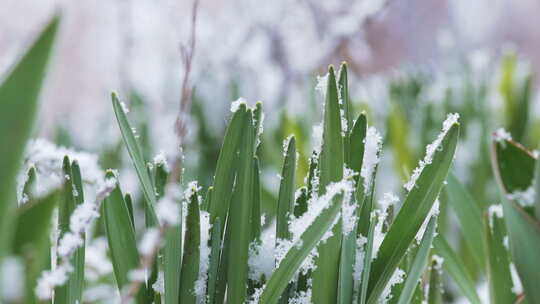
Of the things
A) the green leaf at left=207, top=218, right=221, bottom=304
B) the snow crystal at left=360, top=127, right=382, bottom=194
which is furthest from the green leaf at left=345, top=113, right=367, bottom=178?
the green leaf at left=207, top=218, right=221, bottom=304

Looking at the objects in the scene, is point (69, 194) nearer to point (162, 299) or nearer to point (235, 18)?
point (162, 299)

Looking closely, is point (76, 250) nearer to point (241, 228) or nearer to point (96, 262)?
point (241, 228)

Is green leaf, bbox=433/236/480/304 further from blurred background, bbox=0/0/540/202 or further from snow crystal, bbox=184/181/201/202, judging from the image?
snow crystal, bbox=184/181/201/202

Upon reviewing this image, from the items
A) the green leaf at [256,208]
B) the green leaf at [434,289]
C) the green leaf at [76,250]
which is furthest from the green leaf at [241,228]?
the green leaf at [434,289]

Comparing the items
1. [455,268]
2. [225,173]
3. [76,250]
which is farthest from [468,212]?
[76,250]

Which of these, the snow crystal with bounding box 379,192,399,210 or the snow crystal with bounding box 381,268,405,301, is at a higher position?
the snow crystal with bounding box 379,192,399,210
